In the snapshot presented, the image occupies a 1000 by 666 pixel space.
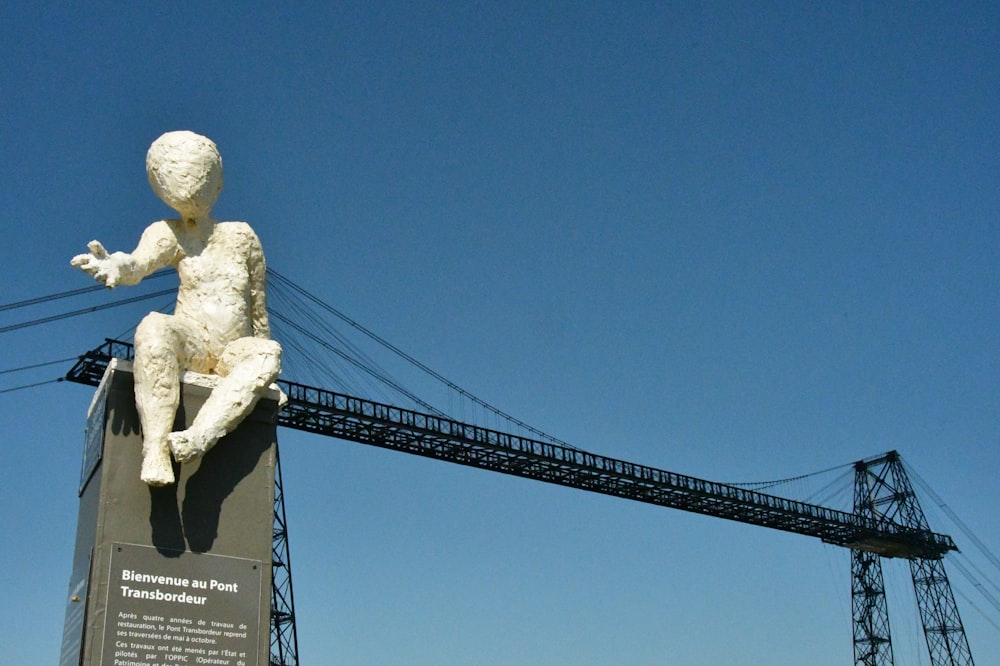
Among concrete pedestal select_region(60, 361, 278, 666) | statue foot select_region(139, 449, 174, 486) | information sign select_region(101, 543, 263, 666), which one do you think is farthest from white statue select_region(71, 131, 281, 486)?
information sign select_region(101, 543, 263, 666)

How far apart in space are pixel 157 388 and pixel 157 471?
47cm

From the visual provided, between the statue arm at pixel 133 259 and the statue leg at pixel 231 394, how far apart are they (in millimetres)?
640

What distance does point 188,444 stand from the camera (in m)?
5.92

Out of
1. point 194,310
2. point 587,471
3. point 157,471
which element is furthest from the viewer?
point 587,471

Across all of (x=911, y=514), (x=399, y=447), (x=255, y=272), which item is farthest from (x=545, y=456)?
(x=255, y=272)

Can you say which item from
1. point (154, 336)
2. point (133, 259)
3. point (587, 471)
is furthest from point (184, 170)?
point (587, 471)

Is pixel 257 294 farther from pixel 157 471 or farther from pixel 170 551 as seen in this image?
pixel 170 551

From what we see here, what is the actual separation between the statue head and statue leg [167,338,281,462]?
0.89 m

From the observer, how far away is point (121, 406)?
6184mm

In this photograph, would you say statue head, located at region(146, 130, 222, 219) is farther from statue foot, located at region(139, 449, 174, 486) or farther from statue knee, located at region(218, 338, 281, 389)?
statue foot, located at region(139, 449, 174, 486)

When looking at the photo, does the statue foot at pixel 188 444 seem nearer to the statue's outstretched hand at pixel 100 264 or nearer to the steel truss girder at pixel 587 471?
the statue's outstretched hand at pixel 100 264

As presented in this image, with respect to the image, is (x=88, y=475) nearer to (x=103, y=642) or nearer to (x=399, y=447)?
(x=103, y=642)

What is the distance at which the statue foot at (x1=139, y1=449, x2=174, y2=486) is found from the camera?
5.81m

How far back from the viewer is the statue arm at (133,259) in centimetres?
609
